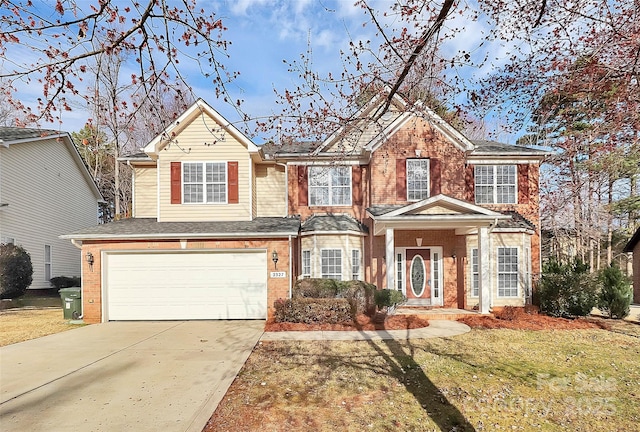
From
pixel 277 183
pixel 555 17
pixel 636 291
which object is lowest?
pixel 636 291

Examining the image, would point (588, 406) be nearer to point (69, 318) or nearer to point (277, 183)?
point (277, 183)

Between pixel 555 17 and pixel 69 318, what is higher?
pixel 555 17

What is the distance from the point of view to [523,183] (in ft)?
47.8

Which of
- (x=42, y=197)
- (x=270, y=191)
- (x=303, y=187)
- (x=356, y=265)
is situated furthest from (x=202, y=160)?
(x=42, y=197)

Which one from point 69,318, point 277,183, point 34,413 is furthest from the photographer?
point 277,183

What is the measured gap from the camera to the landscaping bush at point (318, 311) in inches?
424

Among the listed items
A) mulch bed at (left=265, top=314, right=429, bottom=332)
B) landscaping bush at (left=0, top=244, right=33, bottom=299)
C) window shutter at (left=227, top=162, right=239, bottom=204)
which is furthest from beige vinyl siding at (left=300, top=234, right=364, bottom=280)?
landscaping bush at (left=0, top=244, right=33, bottom=299)

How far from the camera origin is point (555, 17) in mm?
5715

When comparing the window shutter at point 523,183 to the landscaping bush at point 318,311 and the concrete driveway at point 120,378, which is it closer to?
the landscaping bush at point 318,311

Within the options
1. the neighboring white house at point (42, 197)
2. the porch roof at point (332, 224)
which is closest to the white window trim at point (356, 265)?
the porch roof at point (332, 224)

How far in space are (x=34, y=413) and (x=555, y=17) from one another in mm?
9507

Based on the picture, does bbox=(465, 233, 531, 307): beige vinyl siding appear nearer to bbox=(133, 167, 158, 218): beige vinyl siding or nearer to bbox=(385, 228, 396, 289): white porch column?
bbox=(385, 228, 396, 289): white porch column

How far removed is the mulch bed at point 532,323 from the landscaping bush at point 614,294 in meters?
1.25

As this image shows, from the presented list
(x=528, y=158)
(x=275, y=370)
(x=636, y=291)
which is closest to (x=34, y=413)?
(x=275, y=370)
